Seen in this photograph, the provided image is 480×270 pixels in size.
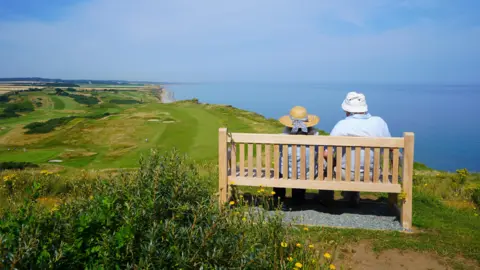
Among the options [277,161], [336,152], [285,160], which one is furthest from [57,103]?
[336,152]

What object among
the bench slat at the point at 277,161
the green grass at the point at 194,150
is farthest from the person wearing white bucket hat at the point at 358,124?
the green grass at the point at 194,150

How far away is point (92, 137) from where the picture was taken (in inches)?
663

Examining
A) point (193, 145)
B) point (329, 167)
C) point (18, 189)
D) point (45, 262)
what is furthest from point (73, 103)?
point (45, 262)

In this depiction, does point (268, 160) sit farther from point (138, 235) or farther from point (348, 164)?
point (138, 235)

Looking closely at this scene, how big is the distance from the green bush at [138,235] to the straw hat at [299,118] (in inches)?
115

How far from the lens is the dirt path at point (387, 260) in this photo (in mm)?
4305

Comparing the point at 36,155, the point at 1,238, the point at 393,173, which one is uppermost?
the point at 1,238

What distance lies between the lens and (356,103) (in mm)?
6164

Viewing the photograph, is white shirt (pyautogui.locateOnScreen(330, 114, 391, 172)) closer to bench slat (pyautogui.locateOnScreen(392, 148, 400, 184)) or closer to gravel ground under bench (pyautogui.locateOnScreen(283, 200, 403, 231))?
bench slat (pyautogui.locateOnScreen(392, 148, 400, 184))

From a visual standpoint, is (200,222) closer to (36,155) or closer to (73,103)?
(36,155)

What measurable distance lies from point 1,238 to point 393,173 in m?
4.76

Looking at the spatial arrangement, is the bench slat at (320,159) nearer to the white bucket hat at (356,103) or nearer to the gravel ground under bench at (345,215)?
the gravel ground under bench at (345,215)

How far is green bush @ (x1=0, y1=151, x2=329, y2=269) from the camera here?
2479 millimetres

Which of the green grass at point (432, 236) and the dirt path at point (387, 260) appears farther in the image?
Result: the green grass at point (432, 236)
